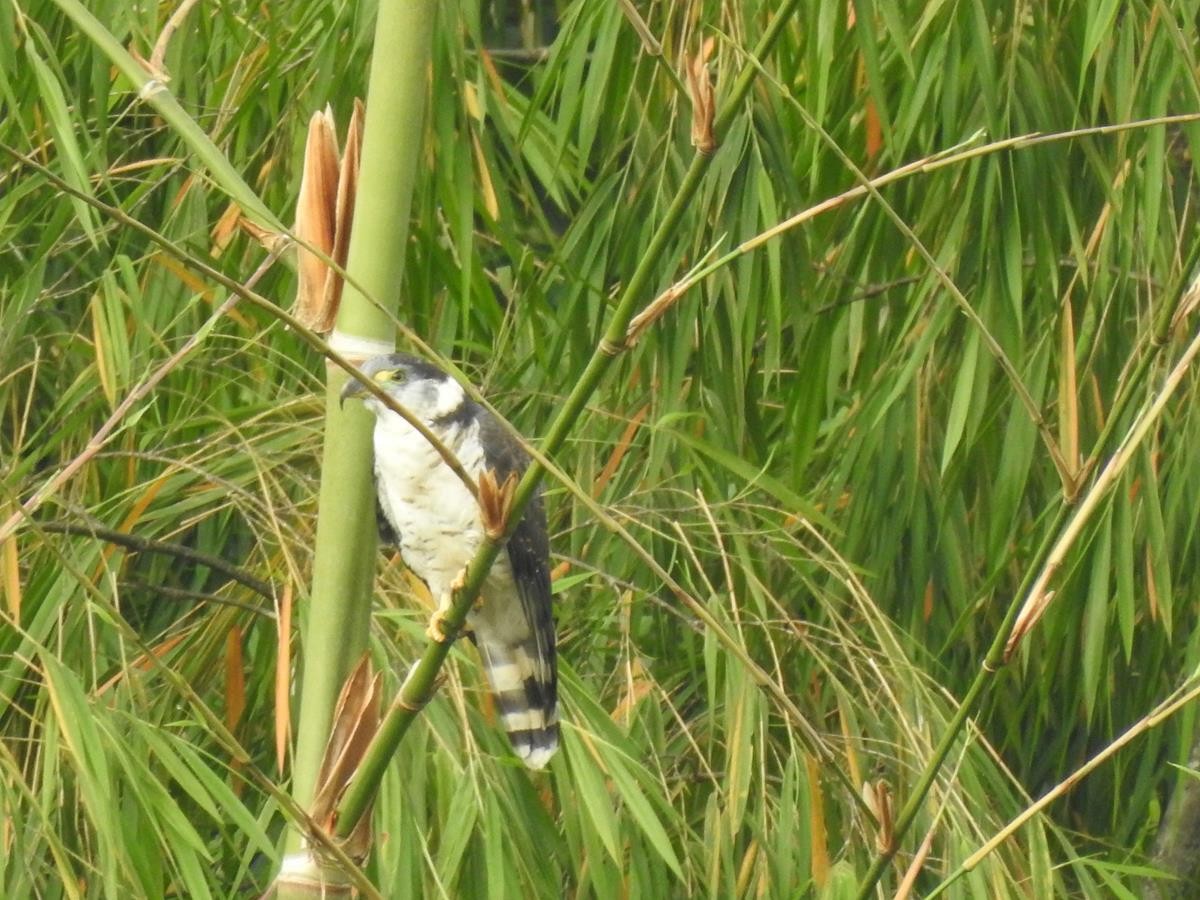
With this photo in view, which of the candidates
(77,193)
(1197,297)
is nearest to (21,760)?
(77,193)

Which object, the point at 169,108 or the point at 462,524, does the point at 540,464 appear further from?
the point at 462,524

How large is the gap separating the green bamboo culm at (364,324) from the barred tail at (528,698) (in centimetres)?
52

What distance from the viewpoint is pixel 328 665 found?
4.05 feet

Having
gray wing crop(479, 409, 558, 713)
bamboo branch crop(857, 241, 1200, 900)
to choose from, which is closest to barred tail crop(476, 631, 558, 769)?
gray wing crop(479, 409, 558, 713)

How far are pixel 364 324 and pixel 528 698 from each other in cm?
64

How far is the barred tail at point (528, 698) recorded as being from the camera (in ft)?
5.75

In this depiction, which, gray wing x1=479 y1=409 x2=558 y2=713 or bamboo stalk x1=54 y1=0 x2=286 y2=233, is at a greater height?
bamboo stalk x1=54 y1=0 x2=286 y2=233

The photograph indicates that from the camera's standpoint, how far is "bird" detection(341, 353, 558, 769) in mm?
1872

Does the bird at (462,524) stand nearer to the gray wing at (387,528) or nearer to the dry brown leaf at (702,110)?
the gray wing at (387,528)

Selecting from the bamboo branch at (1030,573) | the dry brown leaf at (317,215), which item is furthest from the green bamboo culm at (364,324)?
the bamboo branch at (1030,573)

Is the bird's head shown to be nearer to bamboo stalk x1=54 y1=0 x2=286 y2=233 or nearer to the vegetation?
the vegetation

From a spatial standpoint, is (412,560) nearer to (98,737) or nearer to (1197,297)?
(98,737)

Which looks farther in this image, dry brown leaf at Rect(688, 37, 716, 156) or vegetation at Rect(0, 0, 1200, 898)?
vegetation at Rect(0, 0, 1200, 898)

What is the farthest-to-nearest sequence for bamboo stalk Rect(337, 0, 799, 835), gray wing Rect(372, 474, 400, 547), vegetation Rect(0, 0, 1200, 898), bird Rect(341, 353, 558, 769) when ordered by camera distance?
gray wing Rect(372, 474, 400, 547)
bird Rect(341, 353, 558, 769)
vegetation Rect(0, 0, 1200, 898)
bamboo stalk Rect(337, 0, 799, 835)
